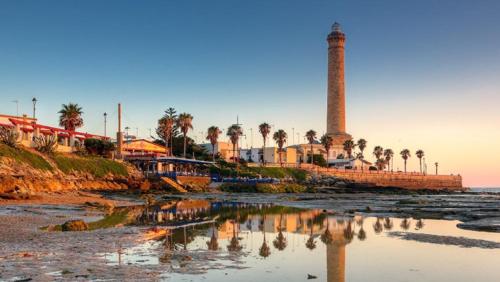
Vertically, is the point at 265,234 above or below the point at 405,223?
above

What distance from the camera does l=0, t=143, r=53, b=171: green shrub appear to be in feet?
167

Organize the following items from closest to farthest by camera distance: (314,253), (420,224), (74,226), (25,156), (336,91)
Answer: (314,253) → (74,226) → (420,224) → (25,156) → (336,91)

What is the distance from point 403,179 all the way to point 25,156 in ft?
367

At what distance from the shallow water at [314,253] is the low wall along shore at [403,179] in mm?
96161

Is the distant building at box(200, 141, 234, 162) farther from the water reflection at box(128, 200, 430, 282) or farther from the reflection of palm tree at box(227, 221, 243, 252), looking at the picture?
the reflection of palm tree at box(227, 221, 243, 252)

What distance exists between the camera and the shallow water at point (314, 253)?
13898 millimetres

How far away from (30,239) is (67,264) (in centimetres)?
522

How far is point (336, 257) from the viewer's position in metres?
17.0

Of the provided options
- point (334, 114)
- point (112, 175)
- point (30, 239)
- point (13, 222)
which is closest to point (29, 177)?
point (112, 175)

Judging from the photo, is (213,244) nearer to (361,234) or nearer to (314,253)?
(314,253)

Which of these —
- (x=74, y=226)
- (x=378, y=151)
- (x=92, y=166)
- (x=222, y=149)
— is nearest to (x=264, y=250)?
(x=74, y=226)

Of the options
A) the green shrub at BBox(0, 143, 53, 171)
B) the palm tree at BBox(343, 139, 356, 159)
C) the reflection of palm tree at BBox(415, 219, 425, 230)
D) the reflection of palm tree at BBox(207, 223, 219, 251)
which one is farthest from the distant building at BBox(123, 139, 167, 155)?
the reflection of palm tree at BBox(207, 223, 219, 251)

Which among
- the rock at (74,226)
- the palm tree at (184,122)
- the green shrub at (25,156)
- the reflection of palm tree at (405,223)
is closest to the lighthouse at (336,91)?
the palm tree at (184,122)

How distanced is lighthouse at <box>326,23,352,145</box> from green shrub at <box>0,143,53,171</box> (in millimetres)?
106620
